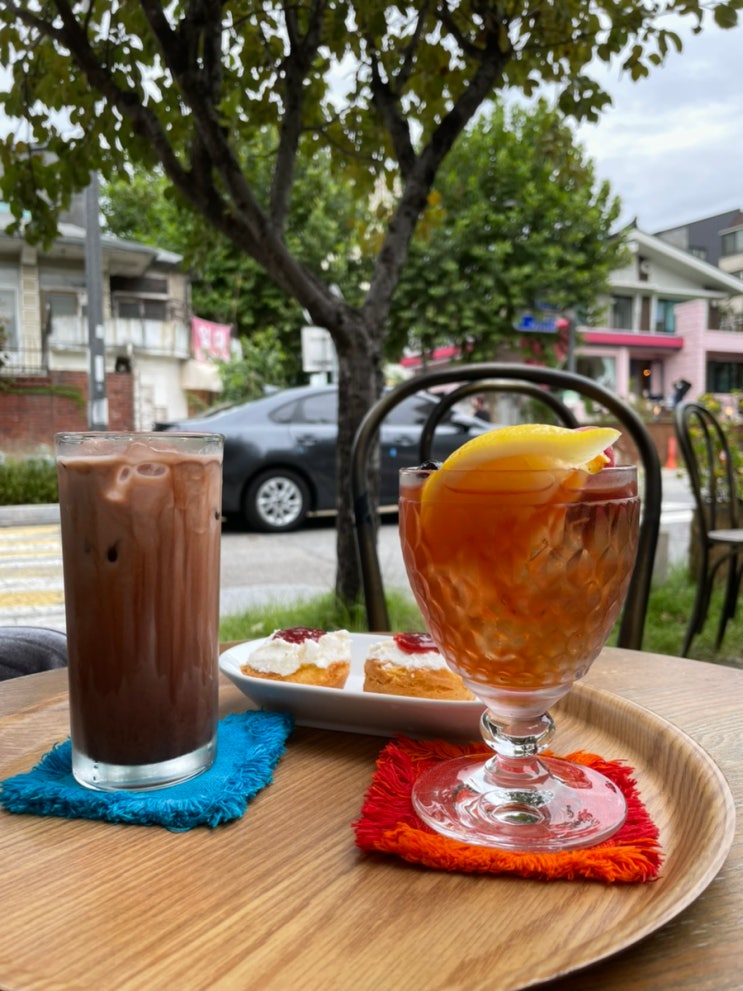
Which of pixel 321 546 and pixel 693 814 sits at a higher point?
pixel 693 814

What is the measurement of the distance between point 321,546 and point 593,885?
5.41 m

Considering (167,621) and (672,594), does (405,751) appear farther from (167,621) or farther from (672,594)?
(672,594)

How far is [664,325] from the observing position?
22.2 metres

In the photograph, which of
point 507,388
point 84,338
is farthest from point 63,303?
point 507,388

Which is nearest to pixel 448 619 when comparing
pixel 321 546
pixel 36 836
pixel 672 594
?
pixel 36 836

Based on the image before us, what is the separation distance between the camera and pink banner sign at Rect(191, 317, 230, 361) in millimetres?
14820

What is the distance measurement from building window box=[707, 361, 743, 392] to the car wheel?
52.4ft

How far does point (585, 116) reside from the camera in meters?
2.35

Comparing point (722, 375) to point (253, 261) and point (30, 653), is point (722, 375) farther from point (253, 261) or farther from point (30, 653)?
point (30, 653)

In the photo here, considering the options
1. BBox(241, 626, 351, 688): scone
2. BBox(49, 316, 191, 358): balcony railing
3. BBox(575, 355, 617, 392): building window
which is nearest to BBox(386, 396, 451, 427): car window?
BBox(241, 626, 351, 688): scone

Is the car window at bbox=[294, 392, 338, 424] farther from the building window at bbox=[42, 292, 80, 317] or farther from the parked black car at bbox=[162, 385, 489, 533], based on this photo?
the building window at bbox=[42, 292, 80, 317]

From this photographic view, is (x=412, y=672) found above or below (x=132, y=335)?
below

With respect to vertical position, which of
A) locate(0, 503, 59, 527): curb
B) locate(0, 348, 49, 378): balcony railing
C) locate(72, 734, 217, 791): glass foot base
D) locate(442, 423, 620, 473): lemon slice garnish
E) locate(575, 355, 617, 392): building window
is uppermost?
locate(575, 355, 617, 392): building window

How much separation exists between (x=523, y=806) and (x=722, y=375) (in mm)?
22393
